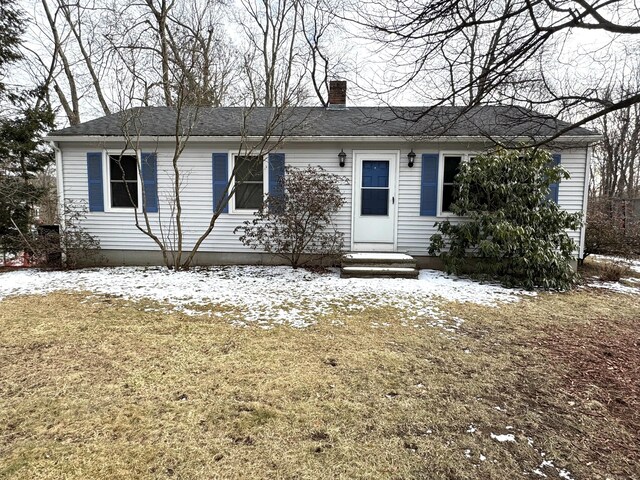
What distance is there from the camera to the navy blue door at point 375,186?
25.6 ft

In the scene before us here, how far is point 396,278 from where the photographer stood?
6.93 metres

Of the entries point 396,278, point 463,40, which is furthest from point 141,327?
point 463,40

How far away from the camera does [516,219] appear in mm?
6605

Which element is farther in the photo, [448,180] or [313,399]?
[448,180]

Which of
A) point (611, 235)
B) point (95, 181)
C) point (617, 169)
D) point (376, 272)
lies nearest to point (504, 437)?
point (376, 272)

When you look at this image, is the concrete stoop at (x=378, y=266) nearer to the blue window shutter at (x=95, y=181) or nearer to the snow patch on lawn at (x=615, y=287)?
the snow patch on lawn at (x=615, y=287)

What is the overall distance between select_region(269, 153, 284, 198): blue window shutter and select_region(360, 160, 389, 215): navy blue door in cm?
178

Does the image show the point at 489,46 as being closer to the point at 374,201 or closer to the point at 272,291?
the point at 374,201

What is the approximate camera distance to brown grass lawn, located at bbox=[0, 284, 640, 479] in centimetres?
207

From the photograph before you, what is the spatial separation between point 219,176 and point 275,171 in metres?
1.24

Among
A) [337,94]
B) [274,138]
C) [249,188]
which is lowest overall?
[249,188]

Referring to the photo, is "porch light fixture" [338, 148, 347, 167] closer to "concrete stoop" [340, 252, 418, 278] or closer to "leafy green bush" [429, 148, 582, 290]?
"concrete stoop" [340, 252, 418, 278]

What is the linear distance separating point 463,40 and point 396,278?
4086 mm

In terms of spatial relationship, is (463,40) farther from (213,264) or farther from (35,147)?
(35,147)
